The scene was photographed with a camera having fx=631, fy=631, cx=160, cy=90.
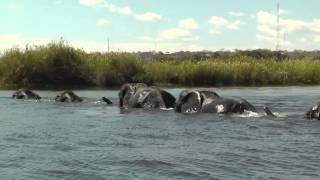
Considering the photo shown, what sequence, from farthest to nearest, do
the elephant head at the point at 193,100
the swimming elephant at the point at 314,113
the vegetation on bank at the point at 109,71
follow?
1. the vegetation on bank at the point at 109,71
2. the elephant head at the point at 193,100
3. the swimming elephant at the point at 314,113

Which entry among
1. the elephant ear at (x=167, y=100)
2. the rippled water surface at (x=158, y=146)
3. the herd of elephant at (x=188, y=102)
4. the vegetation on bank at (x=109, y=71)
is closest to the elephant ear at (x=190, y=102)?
the herd of elephant at (x=188, y=102)

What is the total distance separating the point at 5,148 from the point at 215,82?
44.1 meters

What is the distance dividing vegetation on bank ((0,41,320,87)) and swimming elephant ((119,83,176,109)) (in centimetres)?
2464

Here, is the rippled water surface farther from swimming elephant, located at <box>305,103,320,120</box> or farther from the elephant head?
the elephant head

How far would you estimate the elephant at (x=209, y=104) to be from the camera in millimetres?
24052

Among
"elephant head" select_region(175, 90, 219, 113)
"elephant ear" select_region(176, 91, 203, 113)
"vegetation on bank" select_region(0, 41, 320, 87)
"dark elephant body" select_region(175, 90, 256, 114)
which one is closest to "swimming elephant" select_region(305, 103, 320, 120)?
"dark elephant body" select_region(175, 90, 256, 114)

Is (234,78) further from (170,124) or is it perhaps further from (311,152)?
(311,152)

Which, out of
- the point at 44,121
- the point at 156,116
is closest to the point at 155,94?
the point at 156,116

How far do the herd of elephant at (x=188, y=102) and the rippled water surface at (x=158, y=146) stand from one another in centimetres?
74

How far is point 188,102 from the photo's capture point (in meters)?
25.8

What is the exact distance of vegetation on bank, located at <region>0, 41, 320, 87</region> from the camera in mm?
54219

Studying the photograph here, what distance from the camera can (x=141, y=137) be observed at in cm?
1828

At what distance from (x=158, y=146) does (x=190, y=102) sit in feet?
30.4

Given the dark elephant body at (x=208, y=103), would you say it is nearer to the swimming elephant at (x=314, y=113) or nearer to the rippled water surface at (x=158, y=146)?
the rippled water surface at (x=158, y=146)
